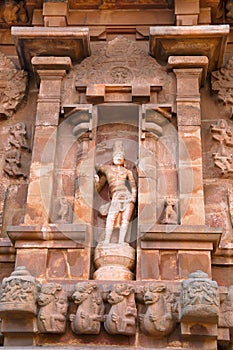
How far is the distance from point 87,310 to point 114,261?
2.38ft

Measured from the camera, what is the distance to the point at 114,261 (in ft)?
22.8

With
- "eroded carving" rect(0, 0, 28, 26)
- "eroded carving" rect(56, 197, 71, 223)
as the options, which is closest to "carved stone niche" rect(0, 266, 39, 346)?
"eroded carving" rect(56, 197, 71, 223)

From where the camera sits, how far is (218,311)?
618cm

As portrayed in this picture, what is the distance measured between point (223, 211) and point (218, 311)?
5.61 feet

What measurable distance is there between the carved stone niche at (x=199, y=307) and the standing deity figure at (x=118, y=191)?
119cm

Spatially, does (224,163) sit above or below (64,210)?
above

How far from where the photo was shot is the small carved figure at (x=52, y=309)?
20.9 ft

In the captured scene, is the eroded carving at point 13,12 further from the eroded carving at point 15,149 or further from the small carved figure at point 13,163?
the small carved figure at point 13,163

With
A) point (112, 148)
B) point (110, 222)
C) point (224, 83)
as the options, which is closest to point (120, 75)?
point (112, 148)

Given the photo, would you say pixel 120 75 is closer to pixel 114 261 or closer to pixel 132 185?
pixel 132 185

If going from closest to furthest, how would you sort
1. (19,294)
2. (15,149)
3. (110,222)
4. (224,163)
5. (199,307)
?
(199,307) < (19,294) < (110,222) < (224,163) < (15,149)

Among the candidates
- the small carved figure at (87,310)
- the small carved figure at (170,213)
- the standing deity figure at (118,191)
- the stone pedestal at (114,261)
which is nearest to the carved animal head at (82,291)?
the small carved figure at (87,310)

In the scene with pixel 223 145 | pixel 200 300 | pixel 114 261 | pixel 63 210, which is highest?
pixel 223 145

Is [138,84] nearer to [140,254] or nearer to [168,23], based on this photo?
[168,23]
